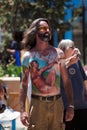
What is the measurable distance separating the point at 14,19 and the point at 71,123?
9.99 m

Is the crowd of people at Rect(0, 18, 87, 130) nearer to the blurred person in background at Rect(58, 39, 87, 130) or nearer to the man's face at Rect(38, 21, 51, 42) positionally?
the man's face at Rect(38, 21, 51, 42)

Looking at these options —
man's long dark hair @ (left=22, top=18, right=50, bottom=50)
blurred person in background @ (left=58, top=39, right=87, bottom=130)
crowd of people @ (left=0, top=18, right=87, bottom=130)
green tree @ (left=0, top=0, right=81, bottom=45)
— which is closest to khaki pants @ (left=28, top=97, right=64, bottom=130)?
crowd of people @ (left=0, top=18, right=87, bottom=130)

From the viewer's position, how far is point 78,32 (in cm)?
2270

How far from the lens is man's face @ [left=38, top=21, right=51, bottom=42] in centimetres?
488

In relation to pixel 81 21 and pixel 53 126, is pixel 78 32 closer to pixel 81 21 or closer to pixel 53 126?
pixel 81 21

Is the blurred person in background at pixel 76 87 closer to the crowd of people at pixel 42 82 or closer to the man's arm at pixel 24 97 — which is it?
the crowd of people at pixel 42 82

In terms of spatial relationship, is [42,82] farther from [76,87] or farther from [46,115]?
[76,87]

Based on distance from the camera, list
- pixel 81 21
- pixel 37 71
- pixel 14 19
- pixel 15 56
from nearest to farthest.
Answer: pixel 37 71
pixel 15 56
pixel 14 19
pixel 81 21

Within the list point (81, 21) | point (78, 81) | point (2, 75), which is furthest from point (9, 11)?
point (78, 81)

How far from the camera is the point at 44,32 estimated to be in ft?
16.1

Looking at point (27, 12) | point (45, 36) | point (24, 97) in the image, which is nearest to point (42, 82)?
point (24, 97)

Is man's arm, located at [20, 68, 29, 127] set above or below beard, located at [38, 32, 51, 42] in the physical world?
below

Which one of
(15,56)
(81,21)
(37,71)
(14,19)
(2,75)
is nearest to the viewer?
(37,71)

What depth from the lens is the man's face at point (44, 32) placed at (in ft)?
16.0
